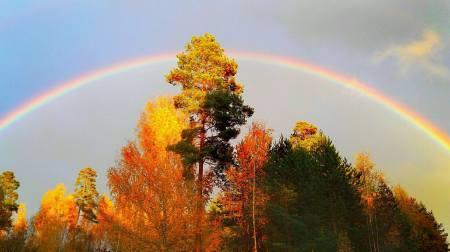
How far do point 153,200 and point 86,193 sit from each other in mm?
59592

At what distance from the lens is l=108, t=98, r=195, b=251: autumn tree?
1941 cm

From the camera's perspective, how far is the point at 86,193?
7419 cm

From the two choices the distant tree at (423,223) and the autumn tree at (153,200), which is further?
the distant tree at (423,223)

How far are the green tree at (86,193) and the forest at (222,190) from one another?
16.1 m

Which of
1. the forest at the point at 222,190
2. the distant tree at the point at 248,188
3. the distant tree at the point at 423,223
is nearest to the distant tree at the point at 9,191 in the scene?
the forest at the point at 222,190

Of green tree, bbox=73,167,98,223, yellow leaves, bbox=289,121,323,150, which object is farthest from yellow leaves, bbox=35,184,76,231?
yellow leaves, bbox=289,121,323,150

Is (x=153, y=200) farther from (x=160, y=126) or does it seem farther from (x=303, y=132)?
(x=303, y=132)

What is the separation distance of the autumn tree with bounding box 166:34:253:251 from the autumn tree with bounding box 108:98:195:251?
172 inches

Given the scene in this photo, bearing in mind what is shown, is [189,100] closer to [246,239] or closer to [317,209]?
[246,239]

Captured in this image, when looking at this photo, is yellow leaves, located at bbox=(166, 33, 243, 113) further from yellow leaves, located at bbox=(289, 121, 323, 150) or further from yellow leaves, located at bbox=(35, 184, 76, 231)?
yellow leaves, located at bbox=(35, 184, 76, 231)

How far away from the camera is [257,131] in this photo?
33.5m

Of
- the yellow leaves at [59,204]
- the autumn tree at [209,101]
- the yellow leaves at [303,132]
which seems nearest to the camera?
the autumn tree at [209,101]

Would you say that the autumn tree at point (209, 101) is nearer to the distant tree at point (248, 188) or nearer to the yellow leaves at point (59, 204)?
the distant tree at point (248, 188)

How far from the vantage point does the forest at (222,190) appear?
1975cm
